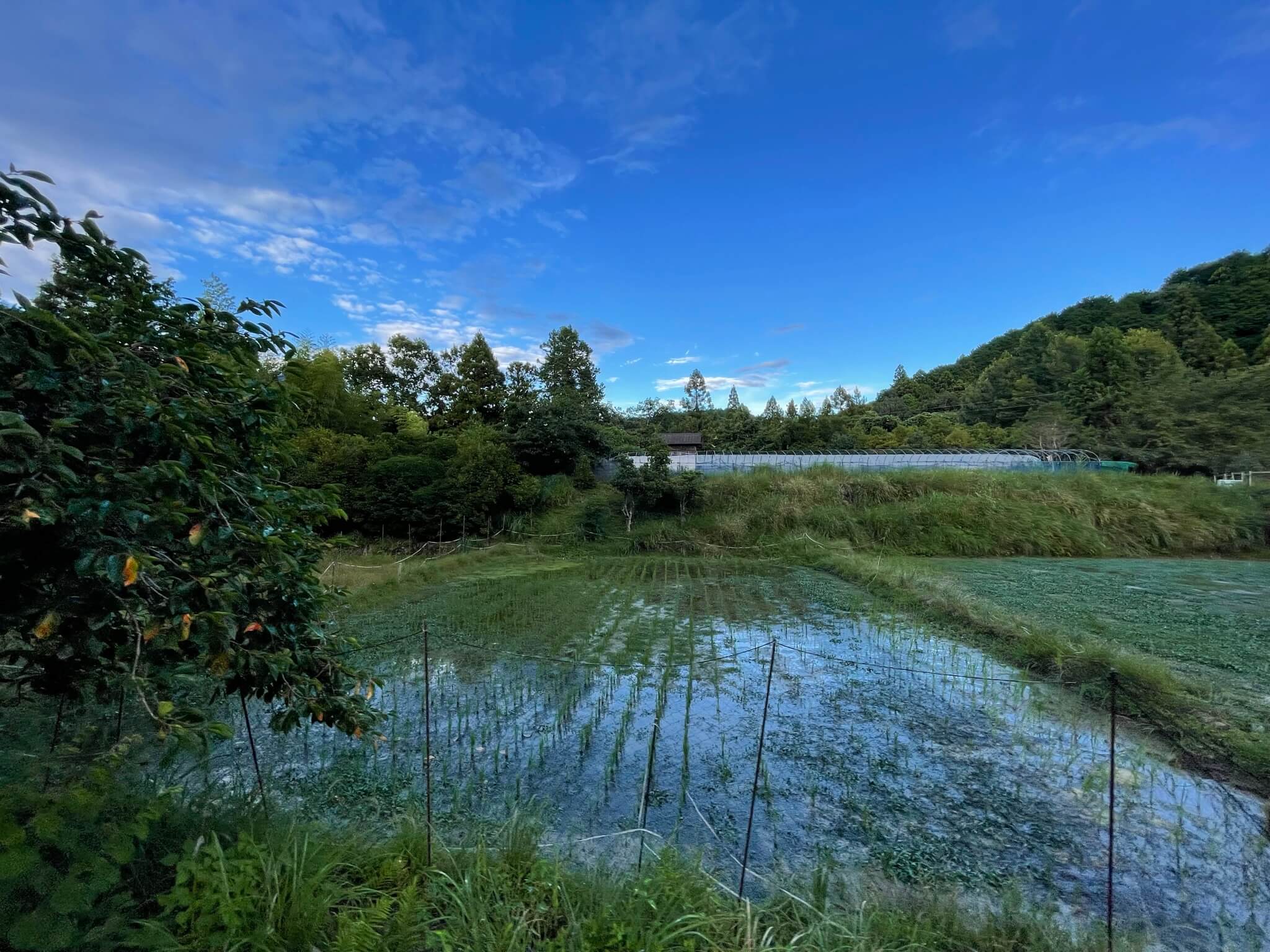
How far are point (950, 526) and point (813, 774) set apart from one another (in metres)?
11.6

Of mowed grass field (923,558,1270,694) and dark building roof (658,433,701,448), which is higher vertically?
dark building roof (658,433,701,448)

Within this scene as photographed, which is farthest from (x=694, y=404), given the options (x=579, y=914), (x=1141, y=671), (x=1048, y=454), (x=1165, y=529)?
(x=579, y=914)

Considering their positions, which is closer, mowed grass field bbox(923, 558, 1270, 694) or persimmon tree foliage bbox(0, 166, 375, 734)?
persimmon tree foliage bbox(0, 166, 375, 734)

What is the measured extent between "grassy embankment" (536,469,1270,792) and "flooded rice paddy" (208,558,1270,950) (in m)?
2.33

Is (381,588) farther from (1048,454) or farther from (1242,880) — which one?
(1048,454)

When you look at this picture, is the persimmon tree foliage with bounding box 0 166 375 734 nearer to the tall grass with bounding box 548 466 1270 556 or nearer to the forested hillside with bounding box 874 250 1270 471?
the tall grass with bounding box 548 466 1270 556

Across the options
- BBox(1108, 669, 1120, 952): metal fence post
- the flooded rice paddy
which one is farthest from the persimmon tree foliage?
BBox(1108, 669, 1120, 952): metal fence post

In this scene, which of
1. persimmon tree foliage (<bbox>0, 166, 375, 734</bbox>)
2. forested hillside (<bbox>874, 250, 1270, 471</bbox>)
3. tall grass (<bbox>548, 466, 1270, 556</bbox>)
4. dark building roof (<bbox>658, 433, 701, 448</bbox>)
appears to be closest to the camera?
persimmon tree foliage (<bbox>0, 166, 375, 734</bbox>)

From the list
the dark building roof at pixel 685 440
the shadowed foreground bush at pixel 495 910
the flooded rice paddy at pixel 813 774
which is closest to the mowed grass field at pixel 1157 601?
the flooded rice paddy at pixel 813 774

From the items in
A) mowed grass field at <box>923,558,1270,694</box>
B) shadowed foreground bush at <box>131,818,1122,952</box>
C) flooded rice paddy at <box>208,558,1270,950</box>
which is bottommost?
mowed grass field at <box>923,558,1270,694</box>

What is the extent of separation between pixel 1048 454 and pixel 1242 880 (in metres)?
22.1

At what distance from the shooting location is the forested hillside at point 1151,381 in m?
17.2

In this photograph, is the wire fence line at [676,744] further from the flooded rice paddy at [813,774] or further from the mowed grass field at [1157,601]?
the mowed grass field at [1157,601]

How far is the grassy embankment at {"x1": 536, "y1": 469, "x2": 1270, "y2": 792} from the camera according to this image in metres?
8.16
